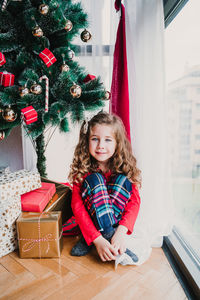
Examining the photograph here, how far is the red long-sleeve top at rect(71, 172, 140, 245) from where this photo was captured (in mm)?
1026

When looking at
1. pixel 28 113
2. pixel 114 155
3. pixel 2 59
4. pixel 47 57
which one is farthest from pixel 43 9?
pixel 114 155

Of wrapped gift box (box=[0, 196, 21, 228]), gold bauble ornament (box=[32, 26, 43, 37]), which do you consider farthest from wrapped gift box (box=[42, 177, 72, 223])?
gold bauble ornament (box=[32, 26, 43, 37])

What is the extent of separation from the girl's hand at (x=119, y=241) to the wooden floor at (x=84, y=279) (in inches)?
3.7

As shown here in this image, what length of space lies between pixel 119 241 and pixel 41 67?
1006 millimetres

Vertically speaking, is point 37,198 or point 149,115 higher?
point 149,115

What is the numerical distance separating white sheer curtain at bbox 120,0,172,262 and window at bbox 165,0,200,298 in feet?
0.51

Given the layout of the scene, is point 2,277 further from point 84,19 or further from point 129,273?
point 84,19

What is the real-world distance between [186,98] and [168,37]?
45 cm

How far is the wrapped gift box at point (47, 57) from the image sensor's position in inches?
40.3

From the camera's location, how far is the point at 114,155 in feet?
4.03

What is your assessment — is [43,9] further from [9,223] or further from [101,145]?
[9,223]

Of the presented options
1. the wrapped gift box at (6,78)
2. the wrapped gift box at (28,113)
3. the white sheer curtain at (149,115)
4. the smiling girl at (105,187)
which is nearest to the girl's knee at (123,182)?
the smiling girl at (105,187)

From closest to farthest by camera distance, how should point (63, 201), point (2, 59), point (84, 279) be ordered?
point (84, 279) < point (2, 59) < point (63, 201)

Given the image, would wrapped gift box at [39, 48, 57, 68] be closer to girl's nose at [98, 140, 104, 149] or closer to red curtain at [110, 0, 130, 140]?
red curtain at [110, 0, 130, 140]
